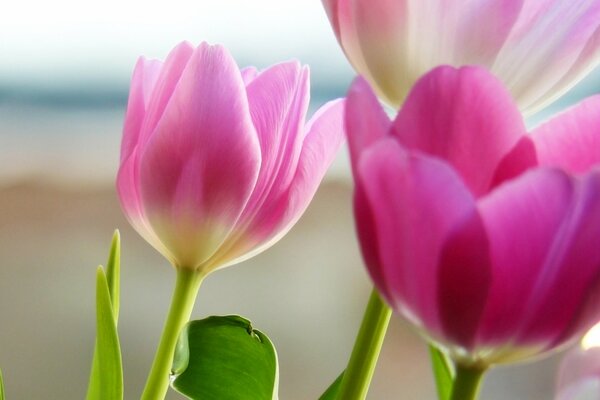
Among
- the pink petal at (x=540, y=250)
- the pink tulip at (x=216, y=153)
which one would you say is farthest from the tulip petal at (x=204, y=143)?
the pink petal at (x=540, y=250)

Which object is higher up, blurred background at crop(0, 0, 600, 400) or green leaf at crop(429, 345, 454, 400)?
green leaf at crop(429, 345, 454, 400)

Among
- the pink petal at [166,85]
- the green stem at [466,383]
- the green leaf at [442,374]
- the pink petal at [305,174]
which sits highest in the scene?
the pink petal at [166,85]

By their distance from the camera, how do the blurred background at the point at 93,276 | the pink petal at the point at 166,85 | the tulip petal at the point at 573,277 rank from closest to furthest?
the tulip petal at the point at 573,277 < the pink petal at the point at 166,85 < the blurred background at the point at 93,276

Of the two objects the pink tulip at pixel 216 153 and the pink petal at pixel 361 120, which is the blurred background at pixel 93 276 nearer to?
the pink tulip at pixel 216 153

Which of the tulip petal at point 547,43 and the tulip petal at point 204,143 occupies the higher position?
the tulip petal at point 547,43

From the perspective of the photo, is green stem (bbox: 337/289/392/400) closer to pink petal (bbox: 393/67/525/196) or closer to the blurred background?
pink petal (bbox: 393/67/525/196)

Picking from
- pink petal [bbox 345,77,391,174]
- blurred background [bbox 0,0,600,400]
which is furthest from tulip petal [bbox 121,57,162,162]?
blurred background [bbox 0,0,600,400]

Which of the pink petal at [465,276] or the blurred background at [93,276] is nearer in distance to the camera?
the pink petal at [465,276]
